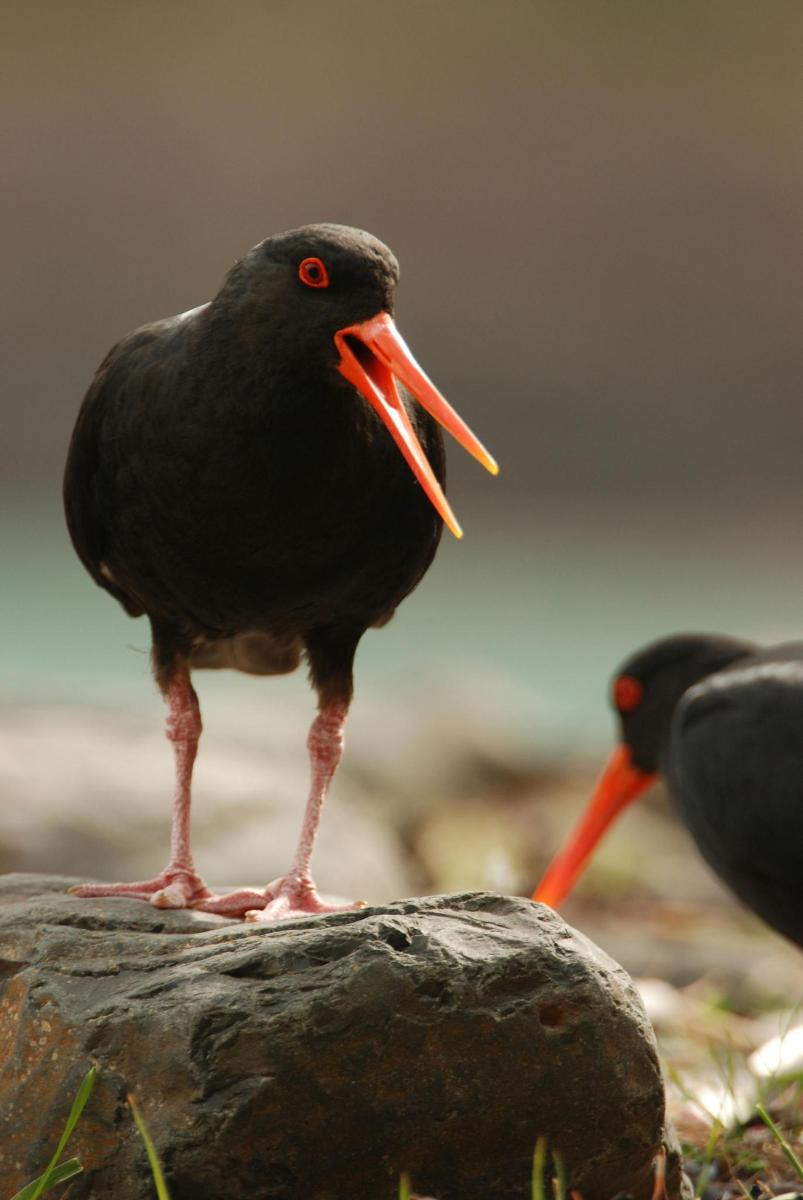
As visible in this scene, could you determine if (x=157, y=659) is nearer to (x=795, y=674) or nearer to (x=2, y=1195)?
(x=2, y=1195)

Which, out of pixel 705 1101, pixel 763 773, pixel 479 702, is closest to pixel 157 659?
pixel 705 1101

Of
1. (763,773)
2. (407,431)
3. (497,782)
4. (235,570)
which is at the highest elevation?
(407,431)

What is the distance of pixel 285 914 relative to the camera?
3.46 m

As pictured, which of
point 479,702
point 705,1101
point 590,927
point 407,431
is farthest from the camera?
point 479,702

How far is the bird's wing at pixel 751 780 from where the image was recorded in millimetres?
5461

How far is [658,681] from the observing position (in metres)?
7.50

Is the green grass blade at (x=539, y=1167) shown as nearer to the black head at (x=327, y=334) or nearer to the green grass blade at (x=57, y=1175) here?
the green grass blade at (x=57, y=1175)

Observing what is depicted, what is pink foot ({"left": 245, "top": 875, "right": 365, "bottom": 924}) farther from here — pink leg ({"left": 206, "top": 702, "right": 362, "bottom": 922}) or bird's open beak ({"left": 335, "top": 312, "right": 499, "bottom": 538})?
bird's open beak ({"left": 335, "top": 312, "right": 499, "bottom": 538})

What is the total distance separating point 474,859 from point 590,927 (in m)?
0.72

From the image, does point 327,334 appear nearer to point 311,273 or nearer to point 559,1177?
point 311,273

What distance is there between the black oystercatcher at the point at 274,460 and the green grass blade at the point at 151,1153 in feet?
2.86

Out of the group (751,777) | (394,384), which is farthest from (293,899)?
(751,777)

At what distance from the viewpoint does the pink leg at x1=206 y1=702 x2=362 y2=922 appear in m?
3.52

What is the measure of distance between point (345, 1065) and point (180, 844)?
122cm
